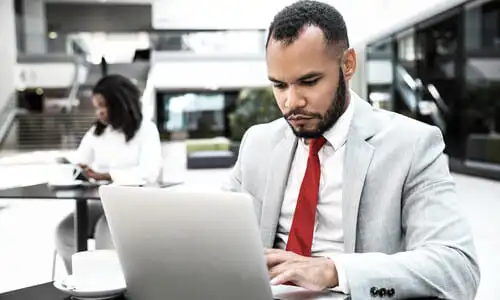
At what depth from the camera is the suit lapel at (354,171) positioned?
1.24 metres

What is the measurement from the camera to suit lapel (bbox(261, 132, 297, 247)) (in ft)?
4.50

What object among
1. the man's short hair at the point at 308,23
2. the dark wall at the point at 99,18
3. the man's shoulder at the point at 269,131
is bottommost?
the man's shoulder at the point at 269,131

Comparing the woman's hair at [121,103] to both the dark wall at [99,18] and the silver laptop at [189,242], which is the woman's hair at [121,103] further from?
the dark wall at [99,18]

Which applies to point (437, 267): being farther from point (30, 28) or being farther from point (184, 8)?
point (30, 28)

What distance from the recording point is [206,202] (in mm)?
796

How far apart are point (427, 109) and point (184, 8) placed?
8.22 metres

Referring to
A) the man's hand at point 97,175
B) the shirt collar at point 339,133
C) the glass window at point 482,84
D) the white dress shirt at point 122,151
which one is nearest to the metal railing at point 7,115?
the glass window at point 482,84

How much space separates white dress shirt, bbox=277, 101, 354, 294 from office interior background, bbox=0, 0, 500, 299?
5.8 inches

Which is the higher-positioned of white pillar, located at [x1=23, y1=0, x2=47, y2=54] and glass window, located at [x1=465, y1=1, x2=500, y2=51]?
white pillar, located at [x1=23, y1=0, x2=47, y2=54]

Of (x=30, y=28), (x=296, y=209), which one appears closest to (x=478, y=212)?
(x=296, y=209)

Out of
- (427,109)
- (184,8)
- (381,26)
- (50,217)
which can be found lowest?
(50,217)

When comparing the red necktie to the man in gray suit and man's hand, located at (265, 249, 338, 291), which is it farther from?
man's hand, located at (265, 249, 338, 291)

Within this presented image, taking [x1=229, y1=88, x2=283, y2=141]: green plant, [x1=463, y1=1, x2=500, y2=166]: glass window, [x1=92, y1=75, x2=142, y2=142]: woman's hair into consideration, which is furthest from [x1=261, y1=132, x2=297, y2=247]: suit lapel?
[x1=229, y1=88, x2=283, y2=141]: green plant

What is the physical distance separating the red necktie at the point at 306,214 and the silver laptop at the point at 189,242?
45cm
